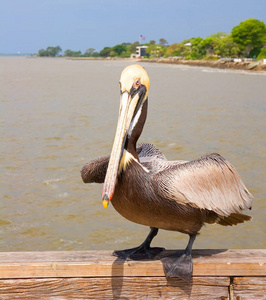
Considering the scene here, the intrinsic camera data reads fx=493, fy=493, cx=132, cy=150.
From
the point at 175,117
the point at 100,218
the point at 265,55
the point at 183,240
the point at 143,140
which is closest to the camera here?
the point at 183,240

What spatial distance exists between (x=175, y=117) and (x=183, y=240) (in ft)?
28.1

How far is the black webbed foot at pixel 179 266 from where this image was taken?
2016 mm

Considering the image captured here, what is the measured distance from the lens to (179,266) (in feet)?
6.57

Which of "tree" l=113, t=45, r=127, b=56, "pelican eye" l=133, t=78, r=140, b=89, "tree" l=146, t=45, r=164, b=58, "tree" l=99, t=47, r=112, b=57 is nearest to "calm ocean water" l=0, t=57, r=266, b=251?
"pelican eye" l=133, t=78, r=140, b=89

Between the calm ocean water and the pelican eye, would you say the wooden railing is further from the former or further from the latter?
the calm ocean water

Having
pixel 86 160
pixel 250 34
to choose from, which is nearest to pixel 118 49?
pixel 250 34

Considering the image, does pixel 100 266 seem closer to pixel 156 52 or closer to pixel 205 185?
pixel 205 185

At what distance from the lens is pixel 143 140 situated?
962 cm

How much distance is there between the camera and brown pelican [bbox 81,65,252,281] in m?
2.02

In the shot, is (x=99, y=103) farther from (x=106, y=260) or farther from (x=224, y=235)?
(x=106, y=260)

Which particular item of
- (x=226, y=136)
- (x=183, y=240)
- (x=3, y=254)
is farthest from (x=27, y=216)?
(x=226, y=136)

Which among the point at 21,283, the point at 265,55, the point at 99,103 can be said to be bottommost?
the point at 265,55

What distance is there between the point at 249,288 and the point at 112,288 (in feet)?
1.92

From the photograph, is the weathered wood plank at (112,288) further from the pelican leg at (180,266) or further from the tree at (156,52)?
the tree at (156,52)
